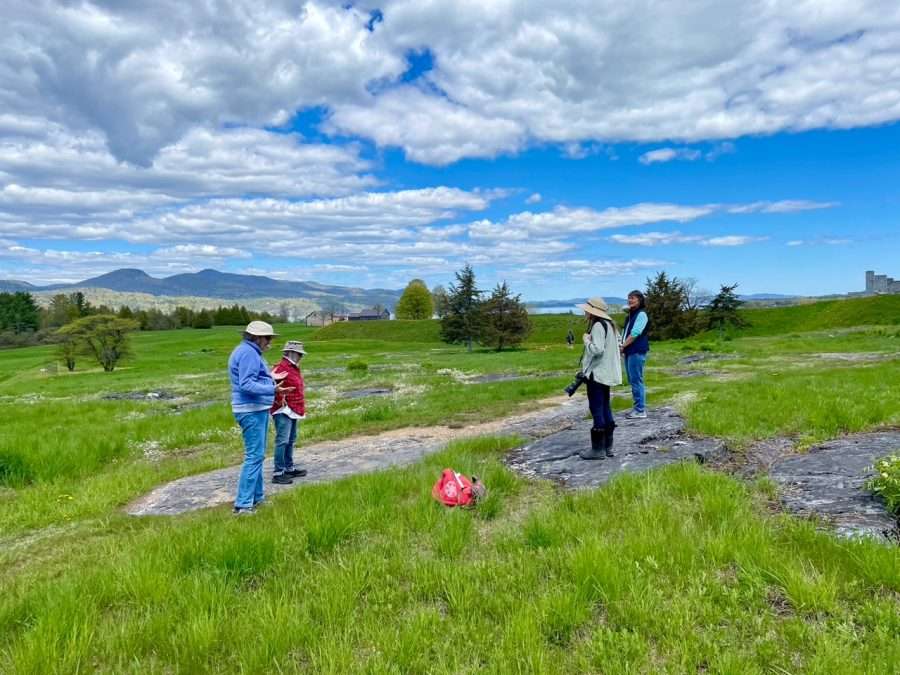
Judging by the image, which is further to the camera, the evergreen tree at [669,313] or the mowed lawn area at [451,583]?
the evergreen tree at [669,313]

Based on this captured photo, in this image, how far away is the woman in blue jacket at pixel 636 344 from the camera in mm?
12984

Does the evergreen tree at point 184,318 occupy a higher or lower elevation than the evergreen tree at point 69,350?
higher

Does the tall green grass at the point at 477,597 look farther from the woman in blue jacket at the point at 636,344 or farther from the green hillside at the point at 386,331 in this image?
the green hillside at the point at 386,331

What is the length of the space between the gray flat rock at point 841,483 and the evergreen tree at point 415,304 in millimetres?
133389

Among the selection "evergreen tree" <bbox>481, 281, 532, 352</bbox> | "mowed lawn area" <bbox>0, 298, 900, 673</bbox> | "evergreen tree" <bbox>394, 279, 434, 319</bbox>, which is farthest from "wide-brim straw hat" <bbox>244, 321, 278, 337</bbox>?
"evergreen tree" <bbox>394, 279, 434, 319</bbox>

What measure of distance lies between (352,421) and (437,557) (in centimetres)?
1159

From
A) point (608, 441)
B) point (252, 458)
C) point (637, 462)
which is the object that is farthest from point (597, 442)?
point (252, 458)

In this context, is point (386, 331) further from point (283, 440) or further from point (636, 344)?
point (283, 440)

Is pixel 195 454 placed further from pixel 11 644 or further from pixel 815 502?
pixel 815 502

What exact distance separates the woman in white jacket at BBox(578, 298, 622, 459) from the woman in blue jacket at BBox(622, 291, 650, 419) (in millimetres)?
3318

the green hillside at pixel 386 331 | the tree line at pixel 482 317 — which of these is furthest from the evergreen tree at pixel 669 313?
the green hillside at pixel 386 331

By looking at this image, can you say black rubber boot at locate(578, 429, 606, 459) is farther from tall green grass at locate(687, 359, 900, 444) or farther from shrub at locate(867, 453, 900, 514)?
shrub at locate(867, 453, 900, 514)

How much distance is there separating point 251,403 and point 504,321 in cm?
5963

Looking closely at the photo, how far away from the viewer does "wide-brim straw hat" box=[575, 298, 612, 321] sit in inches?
388
